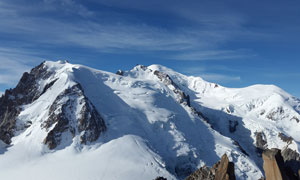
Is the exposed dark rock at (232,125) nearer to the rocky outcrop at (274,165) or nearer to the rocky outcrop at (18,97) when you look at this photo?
the rocky outcrop at (18,97)

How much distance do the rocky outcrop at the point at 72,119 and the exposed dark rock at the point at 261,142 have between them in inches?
3701

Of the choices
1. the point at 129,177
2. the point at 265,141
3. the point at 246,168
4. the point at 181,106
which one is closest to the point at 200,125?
the point at 181,106

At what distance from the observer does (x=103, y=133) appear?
363ft

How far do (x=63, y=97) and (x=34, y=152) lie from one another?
23.9 metres

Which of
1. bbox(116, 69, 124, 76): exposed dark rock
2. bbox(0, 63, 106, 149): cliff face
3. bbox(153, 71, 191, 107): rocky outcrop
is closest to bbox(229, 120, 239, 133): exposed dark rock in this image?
bbox(153, 71, 191, 107): rocky outcrop

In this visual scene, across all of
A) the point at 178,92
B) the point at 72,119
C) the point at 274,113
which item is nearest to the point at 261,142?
the point at 274,113

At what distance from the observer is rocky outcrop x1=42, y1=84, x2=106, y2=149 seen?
104750 mm

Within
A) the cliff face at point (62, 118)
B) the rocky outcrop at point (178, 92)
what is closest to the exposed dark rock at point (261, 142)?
the rocky outcrop at point (178, 92)

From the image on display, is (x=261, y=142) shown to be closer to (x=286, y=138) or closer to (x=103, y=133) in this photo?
(x=286, y=138)

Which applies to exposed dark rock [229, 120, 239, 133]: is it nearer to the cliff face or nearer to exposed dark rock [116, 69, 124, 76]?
exposed dark rock [116, 69, 124, 76]

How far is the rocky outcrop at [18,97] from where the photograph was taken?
370ft

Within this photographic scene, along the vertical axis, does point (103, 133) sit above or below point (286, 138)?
above

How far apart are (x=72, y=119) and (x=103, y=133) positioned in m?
12.4

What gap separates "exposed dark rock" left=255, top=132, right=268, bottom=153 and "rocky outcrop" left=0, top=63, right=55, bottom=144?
112369 millimetres
